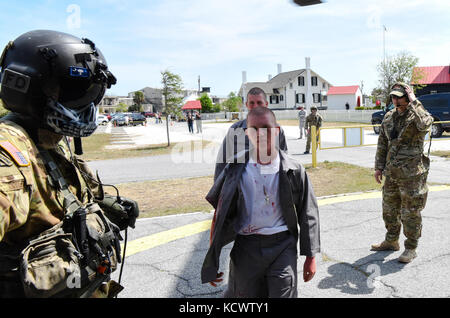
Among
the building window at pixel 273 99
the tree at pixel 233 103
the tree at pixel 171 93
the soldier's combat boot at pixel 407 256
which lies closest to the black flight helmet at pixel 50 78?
the soldier's combat boot at pixel 407 256

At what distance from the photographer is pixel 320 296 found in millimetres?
3447

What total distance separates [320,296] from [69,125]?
2669 millimetres

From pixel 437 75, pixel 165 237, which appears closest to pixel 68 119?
pixel 165 237

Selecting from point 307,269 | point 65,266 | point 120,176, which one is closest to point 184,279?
point 307,269

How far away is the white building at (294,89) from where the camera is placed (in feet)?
234

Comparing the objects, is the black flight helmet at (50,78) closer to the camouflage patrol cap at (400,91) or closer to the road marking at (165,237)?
the road marking at (165,237)

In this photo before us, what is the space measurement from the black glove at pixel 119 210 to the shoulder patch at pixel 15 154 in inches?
30.6

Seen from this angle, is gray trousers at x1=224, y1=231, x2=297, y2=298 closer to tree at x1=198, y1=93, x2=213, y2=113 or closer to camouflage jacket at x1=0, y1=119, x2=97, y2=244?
camouflage jacket at x1=0, y1=119, x2=97, y2=244

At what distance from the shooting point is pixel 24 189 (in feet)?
4.98

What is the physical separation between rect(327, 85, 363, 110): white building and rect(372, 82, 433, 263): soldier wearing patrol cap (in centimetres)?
6555

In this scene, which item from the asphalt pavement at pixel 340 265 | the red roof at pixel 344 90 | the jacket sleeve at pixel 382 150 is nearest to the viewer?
the asphalt pavement at pixel 340 265

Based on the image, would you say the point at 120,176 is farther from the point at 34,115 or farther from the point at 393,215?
the point at 34,115

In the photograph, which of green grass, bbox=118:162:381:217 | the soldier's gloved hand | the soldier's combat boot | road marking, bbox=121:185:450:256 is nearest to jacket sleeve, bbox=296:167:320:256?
the soldier's gloved hand

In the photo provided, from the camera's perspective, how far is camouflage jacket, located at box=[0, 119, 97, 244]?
144cm
